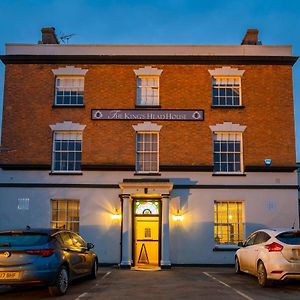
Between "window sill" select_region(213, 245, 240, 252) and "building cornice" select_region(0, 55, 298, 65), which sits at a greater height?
"building cornice" select_region(0, 55, 298, 65)

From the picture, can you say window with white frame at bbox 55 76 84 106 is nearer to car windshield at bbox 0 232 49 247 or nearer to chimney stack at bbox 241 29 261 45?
chimney stack at bbox 241 29 261 45

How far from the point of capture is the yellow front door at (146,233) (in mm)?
20156

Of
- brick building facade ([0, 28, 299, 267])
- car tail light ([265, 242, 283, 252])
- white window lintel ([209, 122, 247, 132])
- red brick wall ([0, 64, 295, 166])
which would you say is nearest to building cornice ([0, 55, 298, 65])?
brick building facade ([0, 28, 299, 267])

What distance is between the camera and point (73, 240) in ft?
44.3

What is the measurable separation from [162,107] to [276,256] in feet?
32.4

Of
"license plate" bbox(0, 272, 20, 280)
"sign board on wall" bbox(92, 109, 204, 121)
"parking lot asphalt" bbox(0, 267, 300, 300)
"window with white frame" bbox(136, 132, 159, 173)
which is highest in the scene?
"sign board on wall" bbox(92, 109, 204, 121)

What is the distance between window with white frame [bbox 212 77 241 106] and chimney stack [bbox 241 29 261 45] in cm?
235

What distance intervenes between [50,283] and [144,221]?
31.2 ft

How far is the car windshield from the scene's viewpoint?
11328 mm

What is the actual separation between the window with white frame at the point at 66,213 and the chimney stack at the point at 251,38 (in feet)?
35.0

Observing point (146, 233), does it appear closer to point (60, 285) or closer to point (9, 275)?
point (60, 285)

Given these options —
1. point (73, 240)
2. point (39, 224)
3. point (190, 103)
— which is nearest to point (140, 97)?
point (190, 103)

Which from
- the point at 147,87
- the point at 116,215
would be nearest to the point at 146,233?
the point at 116,215

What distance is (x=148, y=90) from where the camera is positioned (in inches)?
848
